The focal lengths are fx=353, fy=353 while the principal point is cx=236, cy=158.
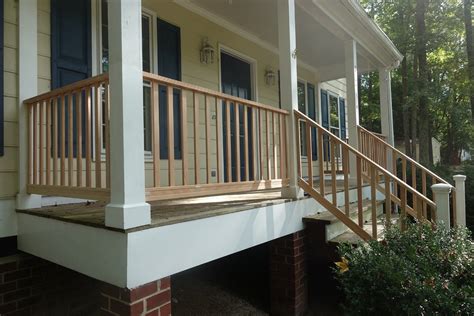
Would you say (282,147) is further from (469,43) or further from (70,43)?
(469,43)

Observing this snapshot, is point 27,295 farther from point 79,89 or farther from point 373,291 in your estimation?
point 373,291

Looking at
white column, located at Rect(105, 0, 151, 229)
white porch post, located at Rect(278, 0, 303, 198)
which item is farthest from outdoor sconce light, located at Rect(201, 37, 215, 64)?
white column, located at Rect(105, 0, 151, 229)

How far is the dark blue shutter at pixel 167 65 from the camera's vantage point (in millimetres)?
4324

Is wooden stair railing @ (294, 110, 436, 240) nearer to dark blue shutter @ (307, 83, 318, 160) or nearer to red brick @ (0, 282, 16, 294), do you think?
red brick @ (0, 282, 16, 294)

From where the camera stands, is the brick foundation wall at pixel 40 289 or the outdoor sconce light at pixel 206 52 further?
the outdoor sconce light at pixel 206 52

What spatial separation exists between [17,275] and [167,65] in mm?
2797

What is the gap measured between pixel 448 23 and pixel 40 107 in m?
13.0

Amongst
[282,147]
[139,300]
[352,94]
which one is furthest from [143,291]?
[352,94]

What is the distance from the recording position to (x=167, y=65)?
4.44 m

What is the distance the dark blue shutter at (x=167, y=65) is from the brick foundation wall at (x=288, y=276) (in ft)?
5.75

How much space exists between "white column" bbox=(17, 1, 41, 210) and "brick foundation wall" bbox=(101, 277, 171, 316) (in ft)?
4.20

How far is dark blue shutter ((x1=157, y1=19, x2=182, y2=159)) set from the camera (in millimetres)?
4324

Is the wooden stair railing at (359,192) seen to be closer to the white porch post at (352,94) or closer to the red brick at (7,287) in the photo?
the white porch post at (352,94)

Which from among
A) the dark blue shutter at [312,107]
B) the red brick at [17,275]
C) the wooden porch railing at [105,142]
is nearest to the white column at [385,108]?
the dark blue shutter at [312,107]
